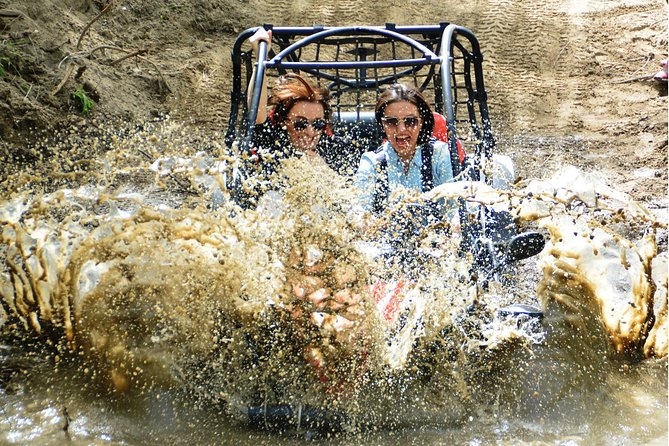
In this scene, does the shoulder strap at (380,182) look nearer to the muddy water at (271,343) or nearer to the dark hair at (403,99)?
the dark hair at (403,99)

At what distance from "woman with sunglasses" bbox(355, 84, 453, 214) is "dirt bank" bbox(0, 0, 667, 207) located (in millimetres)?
2412

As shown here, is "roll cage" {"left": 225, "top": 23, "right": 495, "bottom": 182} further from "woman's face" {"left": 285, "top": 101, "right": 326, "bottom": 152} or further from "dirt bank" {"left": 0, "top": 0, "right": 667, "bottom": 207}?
"dirt bank" {"left": 0, "top": 0, "right": 667, "bottom": 207}

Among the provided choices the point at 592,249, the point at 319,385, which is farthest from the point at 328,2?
the point at 319,385

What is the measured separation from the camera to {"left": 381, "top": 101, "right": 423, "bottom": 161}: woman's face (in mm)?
3572

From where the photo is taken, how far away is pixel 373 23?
891cm

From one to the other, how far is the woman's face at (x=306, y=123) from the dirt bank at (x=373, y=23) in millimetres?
2668

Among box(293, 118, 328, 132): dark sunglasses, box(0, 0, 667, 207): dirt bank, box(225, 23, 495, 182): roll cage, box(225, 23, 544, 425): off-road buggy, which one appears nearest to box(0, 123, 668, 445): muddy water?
box(225, 23, 544, 425): off-road buggy

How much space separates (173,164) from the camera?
3609 millimetres

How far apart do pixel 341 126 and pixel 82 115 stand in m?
2.83

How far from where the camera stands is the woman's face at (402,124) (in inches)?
141

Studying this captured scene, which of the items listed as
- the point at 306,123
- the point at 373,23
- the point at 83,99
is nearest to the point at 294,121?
the point at 306,123

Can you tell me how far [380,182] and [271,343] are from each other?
1.06 metres

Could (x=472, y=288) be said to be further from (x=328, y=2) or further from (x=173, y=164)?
(x=328, y=2)

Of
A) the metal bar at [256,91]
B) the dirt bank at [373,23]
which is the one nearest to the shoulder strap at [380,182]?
the metal bar at [256,91]
